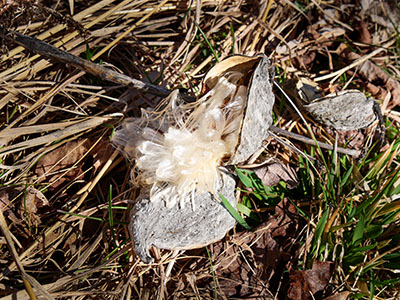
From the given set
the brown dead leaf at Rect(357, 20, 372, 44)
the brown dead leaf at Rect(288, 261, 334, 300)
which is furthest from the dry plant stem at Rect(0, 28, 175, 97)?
the brown dead leaf at Rect(357, 20, 372, 44)

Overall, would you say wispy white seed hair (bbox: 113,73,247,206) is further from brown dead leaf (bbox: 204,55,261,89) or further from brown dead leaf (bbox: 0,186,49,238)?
brown dead leaf (bbox: 0,186,49,238)

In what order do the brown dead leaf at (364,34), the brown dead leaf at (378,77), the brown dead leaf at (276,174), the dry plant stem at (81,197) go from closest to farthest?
1. the dry plant stem at (81,197)
2. the brown dead leaf at (276,174)
3. the brown dead leaf at (378,77)
4. the brown dead leaf at (364,34)

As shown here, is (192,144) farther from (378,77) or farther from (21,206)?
(378,77)

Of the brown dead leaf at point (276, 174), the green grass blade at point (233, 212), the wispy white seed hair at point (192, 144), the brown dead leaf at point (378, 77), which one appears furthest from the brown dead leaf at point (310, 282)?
the brown dead leaf at point (378, 77)

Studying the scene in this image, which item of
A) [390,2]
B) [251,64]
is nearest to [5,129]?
[251,64]

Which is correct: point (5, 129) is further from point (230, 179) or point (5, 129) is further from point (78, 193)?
point (230, 179)

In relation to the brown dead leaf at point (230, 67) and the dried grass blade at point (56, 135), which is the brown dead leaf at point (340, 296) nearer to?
the brown dead leaf at point (230, 67)

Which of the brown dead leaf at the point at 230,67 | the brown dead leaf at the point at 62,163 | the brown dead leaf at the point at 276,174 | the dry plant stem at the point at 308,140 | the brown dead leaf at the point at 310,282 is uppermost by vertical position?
the brown dead leaf at the point at 230,67
